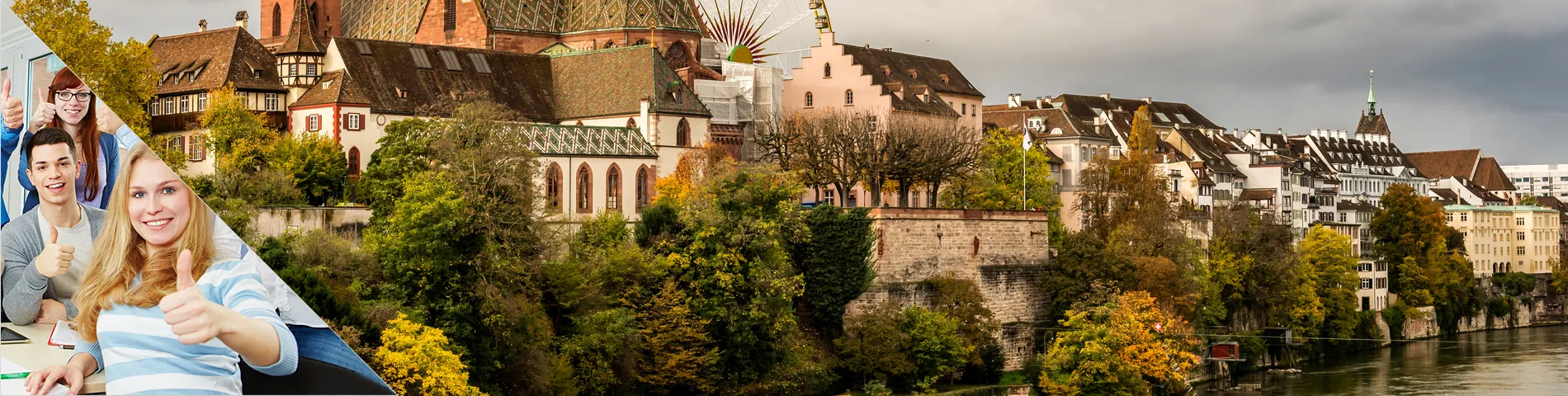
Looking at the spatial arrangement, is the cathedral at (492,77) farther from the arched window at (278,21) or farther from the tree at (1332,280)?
the tree at (1332,280)

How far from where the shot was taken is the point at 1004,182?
7238 centimetres

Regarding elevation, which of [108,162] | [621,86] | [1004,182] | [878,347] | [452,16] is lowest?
[878,347]

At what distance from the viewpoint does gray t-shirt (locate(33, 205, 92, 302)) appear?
525 inches

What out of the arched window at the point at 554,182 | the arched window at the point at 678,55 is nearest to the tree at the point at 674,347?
the arched window at the point at 554,182

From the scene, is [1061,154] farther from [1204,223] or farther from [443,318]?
[443,318]

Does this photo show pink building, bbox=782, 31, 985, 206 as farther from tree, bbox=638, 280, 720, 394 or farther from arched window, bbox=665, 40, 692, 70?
tree, bbox=638, 280, 720, 394

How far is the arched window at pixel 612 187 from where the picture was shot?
207ft

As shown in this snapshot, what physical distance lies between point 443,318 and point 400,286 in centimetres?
136

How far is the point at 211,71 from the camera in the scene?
60.5 m

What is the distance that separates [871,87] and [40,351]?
6483 centimetres

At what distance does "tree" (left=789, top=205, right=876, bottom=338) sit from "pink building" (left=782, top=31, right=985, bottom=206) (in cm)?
1894

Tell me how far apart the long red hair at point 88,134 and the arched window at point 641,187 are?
166 feet

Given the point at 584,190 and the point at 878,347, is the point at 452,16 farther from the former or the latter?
the point at 878,347

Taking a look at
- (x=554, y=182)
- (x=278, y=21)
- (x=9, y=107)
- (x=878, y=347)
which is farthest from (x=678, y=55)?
(x=9, y=107)
